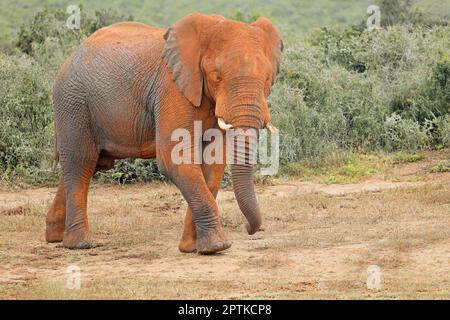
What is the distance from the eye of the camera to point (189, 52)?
9656mm

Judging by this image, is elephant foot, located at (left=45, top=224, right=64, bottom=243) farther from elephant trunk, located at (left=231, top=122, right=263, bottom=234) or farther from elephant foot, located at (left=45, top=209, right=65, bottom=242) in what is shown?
elephant trunk, located at (left=231, top=122, right=263, bottom=234)

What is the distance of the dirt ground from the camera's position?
830 cm

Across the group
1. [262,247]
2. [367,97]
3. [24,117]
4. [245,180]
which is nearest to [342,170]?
[367,97]

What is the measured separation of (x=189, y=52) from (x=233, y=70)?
1.97 ft

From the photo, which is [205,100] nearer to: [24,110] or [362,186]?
[362,186]

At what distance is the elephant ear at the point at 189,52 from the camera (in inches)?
376

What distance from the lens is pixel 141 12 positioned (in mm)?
37219

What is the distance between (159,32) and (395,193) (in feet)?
12.3

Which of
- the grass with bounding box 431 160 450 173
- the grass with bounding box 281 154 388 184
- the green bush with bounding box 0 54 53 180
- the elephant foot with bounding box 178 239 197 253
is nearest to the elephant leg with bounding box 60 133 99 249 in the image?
the elephant foot with bounding box 178 239 197 253

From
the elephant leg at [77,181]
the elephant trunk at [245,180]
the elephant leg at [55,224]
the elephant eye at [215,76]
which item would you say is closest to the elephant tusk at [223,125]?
the elephant trunk at [245,180]

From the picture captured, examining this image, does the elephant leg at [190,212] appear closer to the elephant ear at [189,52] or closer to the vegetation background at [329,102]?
the elephant ear at [189,52]

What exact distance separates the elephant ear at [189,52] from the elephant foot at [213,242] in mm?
1107

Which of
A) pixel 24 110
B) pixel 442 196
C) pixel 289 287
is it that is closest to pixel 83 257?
pixel 289 287

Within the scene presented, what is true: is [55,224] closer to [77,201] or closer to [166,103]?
[77,201]
